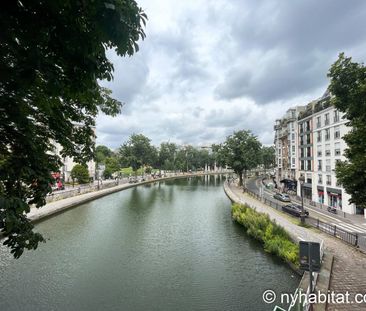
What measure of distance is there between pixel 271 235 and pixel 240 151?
132 ft

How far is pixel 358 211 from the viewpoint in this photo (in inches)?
1232

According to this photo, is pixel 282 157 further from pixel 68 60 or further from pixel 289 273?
pixel 68 60

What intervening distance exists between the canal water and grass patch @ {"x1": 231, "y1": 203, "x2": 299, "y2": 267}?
2.24 ft

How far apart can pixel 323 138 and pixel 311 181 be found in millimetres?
8307

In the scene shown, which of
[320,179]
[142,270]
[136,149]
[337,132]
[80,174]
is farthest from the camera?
[136,149]

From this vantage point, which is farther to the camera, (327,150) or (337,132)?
(327,150)

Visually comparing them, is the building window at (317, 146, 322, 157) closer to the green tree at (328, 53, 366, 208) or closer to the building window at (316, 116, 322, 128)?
the building window at (316, 116, 322, 128)

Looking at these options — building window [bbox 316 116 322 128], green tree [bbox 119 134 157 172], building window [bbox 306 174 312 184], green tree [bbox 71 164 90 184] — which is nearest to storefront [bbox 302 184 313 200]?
building window [bbox 306 174 312 184]

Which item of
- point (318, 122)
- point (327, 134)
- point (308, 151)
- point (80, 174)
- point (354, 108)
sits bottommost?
point (80, 174)

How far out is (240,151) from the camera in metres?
58.5

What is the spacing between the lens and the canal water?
12430 millimetres

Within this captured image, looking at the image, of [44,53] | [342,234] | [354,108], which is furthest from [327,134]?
[44,53]

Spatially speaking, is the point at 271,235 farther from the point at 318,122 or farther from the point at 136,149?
the point at 136,149

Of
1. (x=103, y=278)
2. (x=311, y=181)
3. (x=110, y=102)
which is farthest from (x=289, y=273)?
(x=311, y=181)
